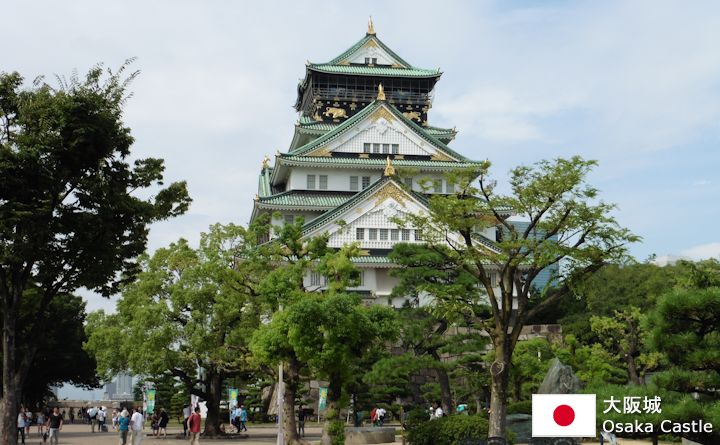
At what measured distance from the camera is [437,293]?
32.2 metres


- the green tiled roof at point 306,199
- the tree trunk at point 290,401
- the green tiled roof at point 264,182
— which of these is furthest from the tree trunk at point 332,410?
the green tiled roof at point 264,182

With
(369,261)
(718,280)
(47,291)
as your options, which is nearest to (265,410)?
(369,261)

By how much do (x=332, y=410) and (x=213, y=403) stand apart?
1400 cm

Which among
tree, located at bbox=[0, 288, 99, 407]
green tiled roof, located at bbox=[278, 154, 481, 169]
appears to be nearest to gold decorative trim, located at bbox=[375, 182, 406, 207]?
green tiled roof, located at bbox=[278, 154, 481, 169]

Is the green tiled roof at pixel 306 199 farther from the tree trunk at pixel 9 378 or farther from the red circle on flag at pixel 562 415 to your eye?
the red circle on flag at pixel 562 415

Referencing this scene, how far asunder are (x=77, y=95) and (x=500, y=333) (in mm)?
13651

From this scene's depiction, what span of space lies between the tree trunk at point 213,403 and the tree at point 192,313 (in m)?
0.87

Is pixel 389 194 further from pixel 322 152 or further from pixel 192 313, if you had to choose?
pixel 192 313

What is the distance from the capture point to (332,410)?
29.3 meters

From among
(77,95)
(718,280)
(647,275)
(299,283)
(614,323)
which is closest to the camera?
(718,280)

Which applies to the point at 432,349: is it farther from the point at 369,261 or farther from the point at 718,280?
the point at 718,280

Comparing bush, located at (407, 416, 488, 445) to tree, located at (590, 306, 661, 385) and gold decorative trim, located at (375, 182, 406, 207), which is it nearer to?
tree, located at (590, 306, 661, 385)

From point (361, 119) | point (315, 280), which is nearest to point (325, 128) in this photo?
point (361, 119)

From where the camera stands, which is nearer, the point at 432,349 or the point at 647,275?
the point at 432,349
